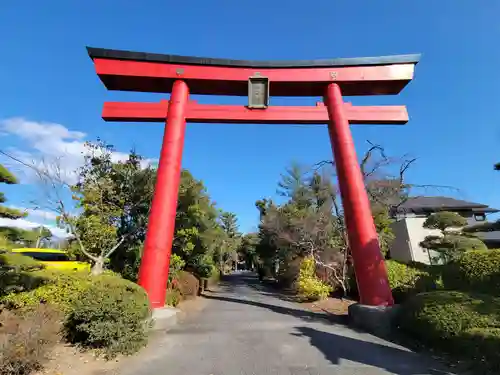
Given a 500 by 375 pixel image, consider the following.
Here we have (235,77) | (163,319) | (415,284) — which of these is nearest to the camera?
(163,319)

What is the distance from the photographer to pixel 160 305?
6.95 meters

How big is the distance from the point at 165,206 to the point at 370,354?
18.9ft

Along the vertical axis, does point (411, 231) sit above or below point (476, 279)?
above

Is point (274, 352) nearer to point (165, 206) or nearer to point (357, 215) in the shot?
point (357, 215)

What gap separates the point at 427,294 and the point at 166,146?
24.9 feet

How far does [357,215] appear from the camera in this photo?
773 centimetres

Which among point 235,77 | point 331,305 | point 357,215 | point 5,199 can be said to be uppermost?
point 235,77

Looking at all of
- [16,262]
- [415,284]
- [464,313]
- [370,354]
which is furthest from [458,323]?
[16,262]

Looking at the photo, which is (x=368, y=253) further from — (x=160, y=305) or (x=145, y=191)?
(x=145, y=191)

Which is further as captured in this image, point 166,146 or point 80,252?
point 80,252

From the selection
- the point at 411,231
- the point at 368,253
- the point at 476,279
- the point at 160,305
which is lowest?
the point at 160,305

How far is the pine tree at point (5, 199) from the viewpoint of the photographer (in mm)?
5242

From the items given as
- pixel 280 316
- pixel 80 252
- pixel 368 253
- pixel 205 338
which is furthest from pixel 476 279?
pixel 80 252

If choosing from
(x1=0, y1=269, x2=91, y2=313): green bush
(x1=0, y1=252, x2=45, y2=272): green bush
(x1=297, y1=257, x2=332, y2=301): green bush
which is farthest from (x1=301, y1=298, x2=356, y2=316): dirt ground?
(x1=0, y1=252, x2=45, y2=272): green bush
